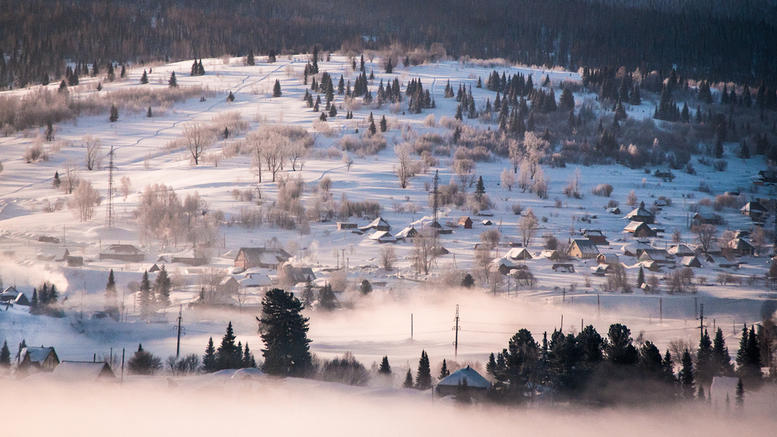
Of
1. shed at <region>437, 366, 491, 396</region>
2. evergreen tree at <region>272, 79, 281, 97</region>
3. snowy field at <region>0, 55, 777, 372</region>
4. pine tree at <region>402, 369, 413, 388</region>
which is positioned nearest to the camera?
shed at <region>437, 366, 491, 396</region>

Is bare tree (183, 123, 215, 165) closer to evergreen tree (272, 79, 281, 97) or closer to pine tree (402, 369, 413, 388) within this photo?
evergreen tree (272, 79, 281, 97)

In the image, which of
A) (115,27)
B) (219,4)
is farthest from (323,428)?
(219,4)

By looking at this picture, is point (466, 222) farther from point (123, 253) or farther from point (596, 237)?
point (123, 253)

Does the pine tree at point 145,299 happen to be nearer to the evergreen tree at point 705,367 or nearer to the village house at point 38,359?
the village house at point 38,359

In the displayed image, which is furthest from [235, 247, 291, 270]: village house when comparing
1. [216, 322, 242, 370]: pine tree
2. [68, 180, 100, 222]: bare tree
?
[216, 322, 242, 370]: pine tree

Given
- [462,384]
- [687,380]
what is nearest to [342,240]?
[462,384]

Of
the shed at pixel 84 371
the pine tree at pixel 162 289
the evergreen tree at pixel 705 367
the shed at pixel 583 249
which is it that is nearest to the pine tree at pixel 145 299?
the pine tree at pixel 162 289
